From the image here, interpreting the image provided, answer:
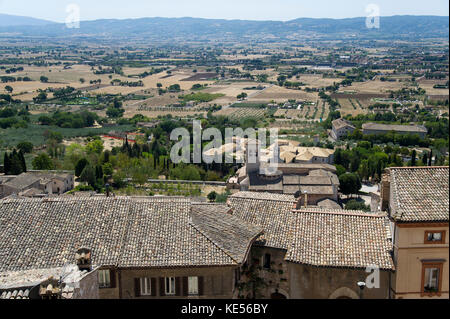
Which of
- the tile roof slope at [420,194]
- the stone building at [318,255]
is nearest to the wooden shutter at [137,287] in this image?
the stone building at [318,255]

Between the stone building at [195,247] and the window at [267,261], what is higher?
the stone building at [195,247]

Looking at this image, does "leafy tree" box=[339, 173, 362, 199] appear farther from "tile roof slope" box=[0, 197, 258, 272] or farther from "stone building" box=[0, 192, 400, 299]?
"tile roof slope" box=[0, 197, 258, 272]

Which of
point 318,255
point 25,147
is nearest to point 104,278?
point 318,255

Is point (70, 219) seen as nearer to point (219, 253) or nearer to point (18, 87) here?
point (219, 253)

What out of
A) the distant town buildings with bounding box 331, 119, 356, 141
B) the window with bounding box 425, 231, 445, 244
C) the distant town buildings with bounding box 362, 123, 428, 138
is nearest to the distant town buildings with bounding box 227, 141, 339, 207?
the window with bounding box 425, 231, 445, 244

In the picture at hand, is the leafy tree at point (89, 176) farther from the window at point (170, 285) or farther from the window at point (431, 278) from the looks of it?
the window at point (431, 278)

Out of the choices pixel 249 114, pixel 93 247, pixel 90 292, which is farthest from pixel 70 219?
pixel 249 114

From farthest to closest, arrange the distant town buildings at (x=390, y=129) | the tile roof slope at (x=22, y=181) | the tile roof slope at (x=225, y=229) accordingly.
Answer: the distant town buildings at (x=390, y=129), the tile roof slope at (x=22, y=181), the tile roof slope at (x=225, y=229)
